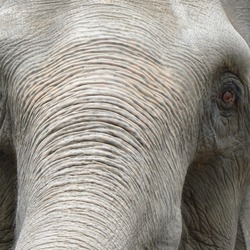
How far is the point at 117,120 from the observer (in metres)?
5.45

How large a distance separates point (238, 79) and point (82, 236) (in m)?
1.17

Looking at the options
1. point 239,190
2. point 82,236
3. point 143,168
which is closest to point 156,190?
point 143,168

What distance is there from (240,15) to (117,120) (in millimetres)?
1131

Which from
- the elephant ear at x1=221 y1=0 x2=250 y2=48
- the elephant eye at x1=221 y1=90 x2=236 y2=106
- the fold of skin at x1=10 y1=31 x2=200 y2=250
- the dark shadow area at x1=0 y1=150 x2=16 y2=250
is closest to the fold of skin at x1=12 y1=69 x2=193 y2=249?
the fold of skin at x1=10 y1=31 x2=200 y2=250

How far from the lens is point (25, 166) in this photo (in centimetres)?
564

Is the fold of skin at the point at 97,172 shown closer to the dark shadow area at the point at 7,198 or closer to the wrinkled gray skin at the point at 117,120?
the wrinkled gray skin at the point at 117,120

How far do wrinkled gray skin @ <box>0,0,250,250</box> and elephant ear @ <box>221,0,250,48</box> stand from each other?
2 centimetres

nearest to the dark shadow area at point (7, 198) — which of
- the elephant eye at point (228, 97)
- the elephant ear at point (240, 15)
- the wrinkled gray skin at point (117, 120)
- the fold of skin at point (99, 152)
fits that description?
the wrinkled gray skin at point (117, 120)

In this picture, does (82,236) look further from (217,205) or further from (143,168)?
(217,205)

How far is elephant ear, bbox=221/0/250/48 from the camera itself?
251 inches

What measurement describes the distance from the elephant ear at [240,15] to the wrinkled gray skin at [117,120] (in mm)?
22

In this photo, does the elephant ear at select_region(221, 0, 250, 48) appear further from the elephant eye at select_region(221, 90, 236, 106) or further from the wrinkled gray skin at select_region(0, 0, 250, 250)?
the elephant eye at select_region(221, 90, 236, 106)

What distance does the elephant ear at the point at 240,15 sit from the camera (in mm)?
6379

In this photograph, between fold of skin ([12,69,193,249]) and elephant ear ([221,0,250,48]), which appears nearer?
fold of skin ([12,69,193,249])
